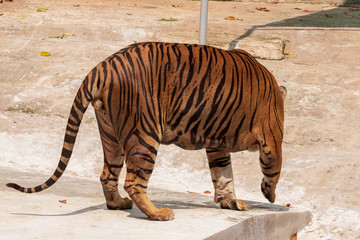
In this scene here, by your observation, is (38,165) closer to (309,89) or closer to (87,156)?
(87,156)

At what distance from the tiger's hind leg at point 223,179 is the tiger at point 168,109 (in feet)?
0.15

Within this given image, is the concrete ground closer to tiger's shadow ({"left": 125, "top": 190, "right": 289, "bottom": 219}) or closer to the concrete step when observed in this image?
the concrete step

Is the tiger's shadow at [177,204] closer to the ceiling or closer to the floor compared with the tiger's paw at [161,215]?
closer to the floor

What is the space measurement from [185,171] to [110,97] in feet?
9.80

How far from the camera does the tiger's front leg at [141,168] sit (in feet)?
13.5

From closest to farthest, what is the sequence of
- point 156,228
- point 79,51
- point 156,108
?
1. point 156,228
2. point 156,108
3. point 79,51

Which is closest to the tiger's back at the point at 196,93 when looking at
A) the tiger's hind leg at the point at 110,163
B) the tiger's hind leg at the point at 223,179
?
the tiger's hind leg at the point at 110,163

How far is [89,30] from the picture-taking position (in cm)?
1104

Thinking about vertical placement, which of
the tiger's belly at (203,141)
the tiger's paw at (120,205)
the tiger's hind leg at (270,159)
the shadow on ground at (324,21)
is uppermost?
the shadow on ground at (324,21)

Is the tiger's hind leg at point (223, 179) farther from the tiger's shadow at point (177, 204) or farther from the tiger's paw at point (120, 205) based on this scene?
the tiger's paw at point (120, 205)

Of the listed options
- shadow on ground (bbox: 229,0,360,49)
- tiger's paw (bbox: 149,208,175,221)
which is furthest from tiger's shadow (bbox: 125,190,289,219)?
shadow on ground (bbox: 229,0,360,49)

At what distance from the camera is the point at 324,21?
42.1 feet

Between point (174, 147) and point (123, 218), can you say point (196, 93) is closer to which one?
point (123, 218)

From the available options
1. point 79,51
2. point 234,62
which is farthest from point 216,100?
point 79,51
